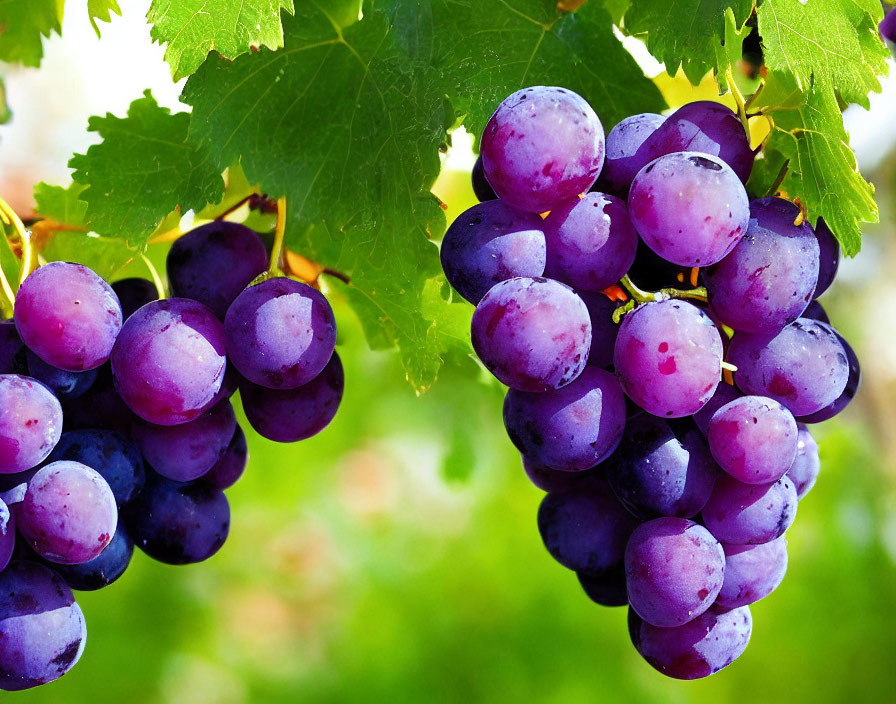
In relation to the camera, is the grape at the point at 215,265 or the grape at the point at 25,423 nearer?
the grape at the point at 25,423

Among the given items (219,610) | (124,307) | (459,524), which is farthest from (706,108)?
(219,610)

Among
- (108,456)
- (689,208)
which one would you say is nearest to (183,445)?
(108,456)

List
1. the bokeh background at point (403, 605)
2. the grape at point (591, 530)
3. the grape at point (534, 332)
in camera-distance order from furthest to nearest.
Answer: the bokeh background at point (403, 605)
the grape at point (591, 530)
the grape at point (534, 332)

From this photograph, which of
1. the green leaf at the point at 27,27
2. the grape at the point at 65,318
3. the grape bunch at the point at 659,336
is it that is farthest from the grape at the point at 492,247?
the green leaf at the point at 27,27

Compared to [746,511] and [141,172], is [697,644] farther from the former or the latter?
[141,172]

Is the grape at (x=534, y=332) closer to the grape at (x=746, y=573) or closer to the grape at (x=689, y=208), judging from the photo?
the grape at (x=689, y=208)

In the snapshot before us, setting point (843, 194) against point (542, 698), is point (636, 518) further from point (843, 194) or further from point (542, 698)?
point (542, 698)
